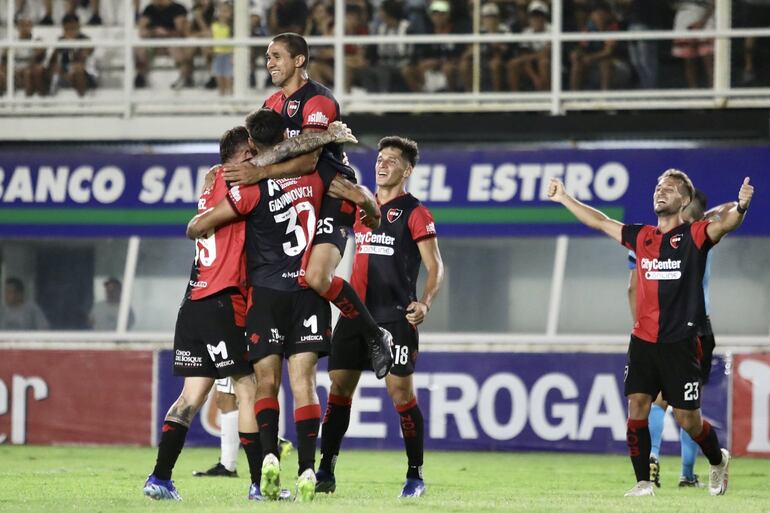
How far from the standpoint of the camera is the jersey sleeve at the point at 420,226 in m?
10.5

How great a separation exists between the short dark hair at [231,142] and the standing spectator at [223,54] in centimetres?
Result: 863

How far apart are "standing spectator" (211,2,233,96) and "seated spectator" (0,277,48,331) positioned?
3140mm

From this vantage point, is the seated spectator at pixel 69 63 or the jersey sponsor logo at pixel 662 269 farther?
the seated spectator at pixel 69 63

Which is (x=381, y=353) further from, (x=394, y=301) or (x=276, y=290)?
(x=276, y=290)

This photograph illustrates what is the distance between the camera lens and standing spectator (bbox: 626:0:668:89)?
16.8 m

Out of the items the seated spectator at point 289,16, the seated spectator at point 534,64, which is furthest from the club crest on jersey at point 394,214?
the seated spectator at point 289,16

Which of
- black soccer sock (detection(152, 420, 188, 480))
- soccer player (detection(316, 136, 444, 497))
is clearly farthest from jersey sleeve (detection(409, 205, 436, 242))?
black soccer sock (detection(152, 420, 188, 480))

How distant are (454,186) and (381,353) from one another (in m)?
6.70

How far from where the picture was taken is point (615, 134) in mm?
16359

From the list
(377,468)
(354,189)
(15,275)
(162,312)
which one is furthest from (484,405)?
(354,189)

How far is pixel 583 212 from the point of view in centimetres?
1054

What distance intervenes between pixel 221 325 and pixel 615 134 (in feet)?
26.5

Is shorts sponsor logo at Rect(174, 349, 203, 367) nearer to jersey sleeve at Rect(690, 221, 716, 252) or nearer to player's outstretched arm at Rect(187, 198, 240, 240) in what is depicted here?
player's outstretched arm at Rect(187, 198, 240, 240)

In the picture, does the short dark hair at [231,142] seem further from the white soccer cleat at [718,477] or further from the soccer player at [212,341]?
the white soccer cleat at [718,477]
